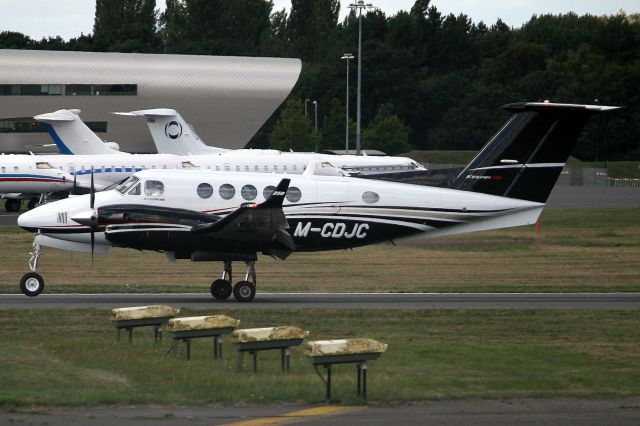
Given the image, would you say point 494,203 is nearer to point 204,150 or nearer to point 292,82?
point 204,150

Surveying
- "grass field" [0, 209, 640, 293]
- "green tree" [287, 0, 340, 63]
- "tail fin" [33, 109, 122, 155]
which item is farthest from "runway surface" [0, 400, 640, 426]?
"green tree" [287, 0, 340, 63]

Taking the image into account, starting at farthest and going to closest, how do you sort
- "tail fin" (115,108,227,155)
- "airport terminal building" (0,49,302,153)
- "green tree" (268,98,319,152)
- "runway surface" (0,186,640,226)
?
"green tree" (268,98,319,152), "airport terminal building" (0,49,302,153), "tail fin" (115,108,227,155), "runway surface" (0,186,640,226)

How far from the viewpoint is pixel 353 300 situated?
27.9 metres

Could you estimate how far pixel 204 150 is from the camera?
3063 inches

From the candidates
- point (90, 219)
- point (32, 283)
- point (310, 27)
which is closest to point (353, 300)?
point (90, 219)

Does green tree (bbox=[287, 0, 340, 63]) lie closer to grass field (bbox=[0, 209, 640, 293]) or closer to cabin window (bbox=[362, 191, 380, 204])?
grass field (bbox=[0, 209, 640, 293])

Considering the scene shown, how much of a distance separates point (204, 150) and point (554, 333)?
187 feet

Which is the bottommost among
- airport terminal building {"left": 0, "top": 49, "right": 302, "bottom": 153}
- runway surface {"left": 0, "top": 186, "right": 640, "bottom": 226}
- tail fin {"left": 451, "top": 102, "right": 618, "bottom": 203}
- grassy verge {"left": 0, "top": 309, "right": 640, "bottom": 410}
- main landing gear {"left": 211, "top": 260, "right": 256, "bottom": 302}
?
grassy verge {"left": 0, "top": 309, "right": 640, "bottom": 410}

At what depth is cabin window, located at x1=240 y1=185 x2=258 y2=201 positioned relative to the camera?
27531mm

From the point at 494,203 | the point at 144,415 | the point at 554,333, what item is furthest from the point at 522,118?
the point at 144,415

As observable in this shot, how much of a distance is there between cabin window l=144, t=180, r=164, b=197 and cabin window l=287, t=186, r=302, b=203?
9.64 feet

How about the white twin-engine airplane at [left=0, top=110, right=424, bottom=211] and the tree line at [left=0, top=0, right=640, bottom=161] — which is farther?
the tree line at [left=0, top=0, right=640, bottom=161]

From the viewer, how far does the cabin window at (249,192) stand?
2753 cm

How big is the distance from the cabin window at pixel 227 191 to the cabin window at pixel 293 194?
127 centimetres
